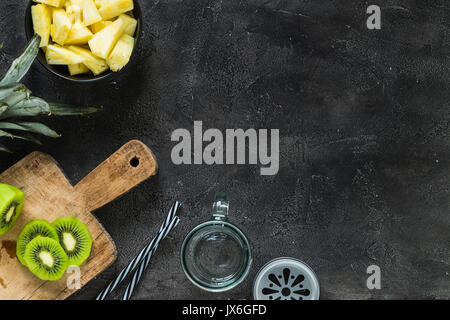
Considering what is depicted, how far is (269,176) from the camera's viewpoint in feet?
6.14

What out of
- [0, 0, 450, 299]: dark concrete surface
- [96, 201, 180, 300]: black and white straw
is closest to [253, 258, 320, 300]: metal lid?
[0, 0, 450, 299]: dark concrete surface

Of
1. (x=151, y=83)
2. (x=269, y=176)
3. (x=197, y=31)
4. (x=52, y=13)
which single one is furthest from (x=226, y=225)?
(x=52, y=13)

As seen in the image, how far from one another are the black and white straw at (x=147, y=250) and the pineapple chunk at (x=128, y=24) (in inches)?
22.4

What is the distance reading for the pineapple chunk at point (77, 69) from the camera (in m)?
1.72

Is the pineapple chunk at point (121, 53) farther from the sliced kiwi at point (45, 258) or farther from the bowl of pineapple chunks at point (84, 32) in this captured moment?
the sliced kiwi at point (45, 258)

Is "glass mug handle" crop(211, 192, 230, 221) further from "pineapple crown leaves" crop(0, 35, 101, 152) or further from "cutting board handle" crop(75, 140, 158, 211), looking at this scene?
"pineapple crown leaves" crop(0, 35, 101, 152)

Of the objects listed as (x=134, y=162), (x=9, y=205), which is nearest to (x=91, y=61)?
(x=134, y=162)

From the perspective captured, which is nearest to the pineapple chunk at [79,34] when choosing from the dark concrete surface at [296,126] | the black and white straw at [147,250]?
the dark concrete surface at [296,126]

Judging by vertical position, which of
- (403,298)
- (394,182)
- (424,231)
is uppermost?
(394,182)

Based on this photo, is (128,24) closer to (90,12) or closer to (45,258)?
(90,12)

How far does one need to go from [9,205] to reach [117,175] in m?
0.33

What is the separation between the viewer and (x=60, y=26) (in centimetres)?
166

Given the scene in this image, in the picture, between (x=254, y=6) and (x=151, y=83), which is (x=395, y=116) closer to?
(x=254, y=6)
